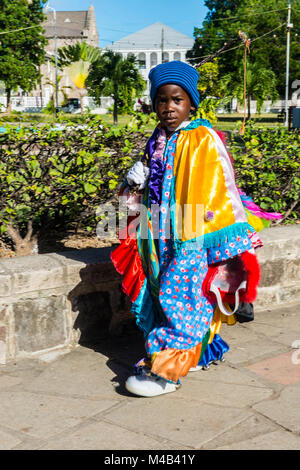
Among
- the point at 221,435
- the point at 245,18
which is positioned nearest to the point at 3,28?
the point at 245,18

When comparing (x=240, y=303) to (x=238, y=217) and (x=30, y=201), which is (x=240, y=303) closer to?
(x=238, y=217)

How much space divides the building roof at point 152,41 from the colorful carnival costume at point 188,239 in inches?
3348

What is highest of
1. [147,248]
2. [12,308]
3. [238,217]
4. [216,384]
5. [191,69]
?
[191,69]

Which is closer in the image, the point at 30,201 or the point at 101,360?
the point at 101,360

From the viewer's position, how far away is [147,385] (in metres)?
2.64

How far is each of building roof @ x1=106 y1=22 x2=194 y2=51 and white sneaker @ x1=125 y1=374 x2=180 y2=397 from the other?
85.4 metres

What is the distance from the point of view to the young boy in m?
2.61

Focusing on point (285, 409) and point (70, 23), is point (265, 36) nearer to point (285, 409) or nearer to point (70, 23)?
point (285, 409)

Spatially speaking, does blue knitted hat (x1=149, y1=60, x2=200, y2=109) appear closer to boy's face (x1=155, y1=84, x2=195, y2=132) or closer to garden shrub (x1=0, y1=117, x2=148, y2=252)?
boy's face (x1=155, y1=84, x2=195, y2=132)

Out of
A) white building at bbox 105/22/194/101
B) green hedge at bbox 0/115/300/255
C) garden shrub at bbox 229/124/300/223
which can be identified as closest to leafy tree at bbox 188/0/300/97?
garden shrub at bbox 229/124/300/223

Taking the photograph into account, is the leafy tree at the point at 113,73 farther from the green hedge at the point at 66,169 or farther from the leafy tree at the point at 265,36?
the green hedge at the point at 66,169

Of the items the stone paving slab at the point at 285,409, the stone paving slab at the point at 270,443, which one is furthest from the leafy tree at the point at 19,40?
the stone paving slab at the point at 270,443

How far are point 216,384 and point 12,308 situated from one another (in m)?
1.17

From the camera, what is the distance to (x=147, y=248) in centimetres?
282
